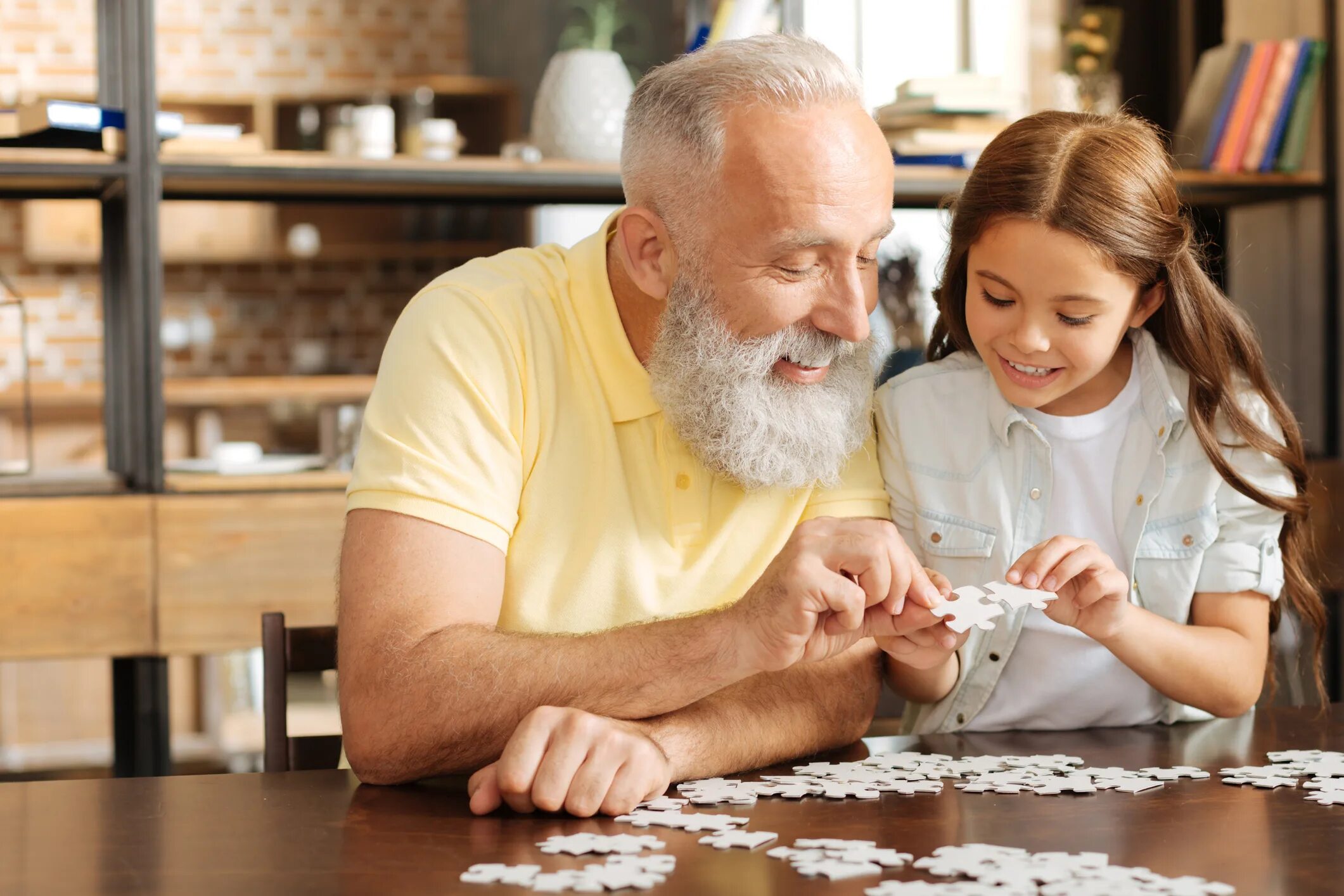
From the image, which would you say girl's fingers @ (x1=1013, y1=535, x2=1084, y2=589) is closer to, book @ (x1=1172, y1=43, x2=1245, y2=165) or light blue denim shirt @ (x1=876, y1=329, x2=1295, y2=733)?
light blue denim shirt @ (x1=876, y1=329, x2=1295, y2=733)

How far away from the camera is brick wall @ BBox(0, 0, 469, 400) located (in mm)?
6363

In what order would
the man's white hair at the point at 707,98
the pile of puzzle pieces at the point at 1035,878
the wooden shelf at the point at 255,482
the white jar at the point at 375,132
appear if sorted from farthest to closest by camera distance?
the white jar at the point at 375,132 < the wooden shelf at the point at 255,482 < the man's white hair at the point at 707,98 < the pile of puzzle pieces at the point at 1035,878

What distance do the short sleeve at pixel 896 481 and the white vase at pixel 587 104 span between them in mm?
1529

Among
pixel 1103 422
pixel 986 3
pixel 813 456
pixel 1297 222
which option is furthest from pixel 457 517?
pixel 986 3

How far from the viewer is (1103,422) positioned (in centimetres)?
194

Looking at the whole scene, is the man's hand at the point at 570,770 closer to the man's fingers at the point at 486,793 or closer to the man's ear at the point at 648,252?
the man's fingers at the point at 486,793

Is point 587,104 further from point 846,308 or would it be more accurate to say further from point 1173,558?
point 1173,558

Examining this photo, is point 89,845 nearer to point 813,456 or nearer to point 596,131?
point 813,456

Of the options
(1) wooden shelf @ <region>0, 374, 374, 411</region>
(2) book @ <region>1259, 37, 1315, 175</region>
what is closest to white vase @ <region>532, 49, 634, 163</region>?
(2) book @ <region>1259, 37, 1315, 175</region>

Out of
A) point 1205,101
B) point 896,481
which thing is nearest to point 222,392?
point 1205,101

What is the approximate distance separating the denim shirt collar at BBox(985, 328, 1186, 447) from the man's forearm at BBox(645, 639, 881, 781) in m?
0.38

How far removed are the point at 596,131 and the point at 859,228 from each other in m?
1.71

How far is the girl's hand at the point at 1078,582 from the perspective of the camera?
59.3 inches

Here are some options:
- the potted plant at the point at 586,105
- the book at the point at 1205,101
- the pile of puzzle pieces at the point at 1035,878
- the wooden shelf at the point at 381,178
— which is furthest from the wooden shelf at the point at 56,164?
the book at the point at 1205,101
